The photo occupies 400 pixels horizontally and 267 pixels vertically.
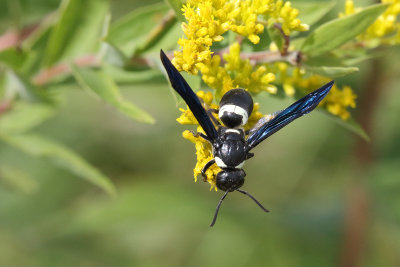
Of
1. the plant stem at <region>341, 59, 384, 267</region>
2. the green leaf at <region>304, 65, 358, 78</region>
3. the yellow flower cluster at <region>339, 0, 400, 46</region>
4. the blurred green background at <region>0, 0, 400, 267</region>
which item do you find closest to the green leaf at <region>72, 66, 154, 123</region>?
the green leaf at <region>304, 65, 358, 78</region>

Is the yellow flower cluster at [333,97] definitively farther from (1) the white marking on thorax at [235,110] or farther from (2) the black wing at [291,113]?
(1) the white marking on thorax at [235,110]

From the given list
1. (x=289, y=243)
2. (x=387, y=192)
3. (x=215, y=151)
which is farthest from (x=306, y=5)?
(x=289, y=243)

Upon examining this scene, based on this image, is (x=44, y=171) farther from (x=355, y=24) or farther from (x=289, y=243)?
(x=355, y=24)

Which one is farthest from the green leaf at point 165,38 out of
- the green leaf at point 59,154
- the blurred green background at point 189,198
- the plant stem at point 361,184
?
the plant stem at point 361,184

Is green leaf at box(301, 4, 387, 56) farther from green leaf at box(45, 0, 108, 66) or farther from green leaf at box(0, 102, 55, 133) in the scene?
green leaf at box(0, 102, 55, 133)

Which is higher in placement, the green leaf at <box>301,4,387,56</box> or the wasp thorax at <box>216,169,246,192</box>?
the green leaf at <box>301,4,387,56</box>

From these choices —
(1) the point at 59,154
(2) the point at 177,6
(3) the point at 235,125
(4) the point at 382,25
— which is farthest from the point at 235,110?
(1) the point at 59,154
